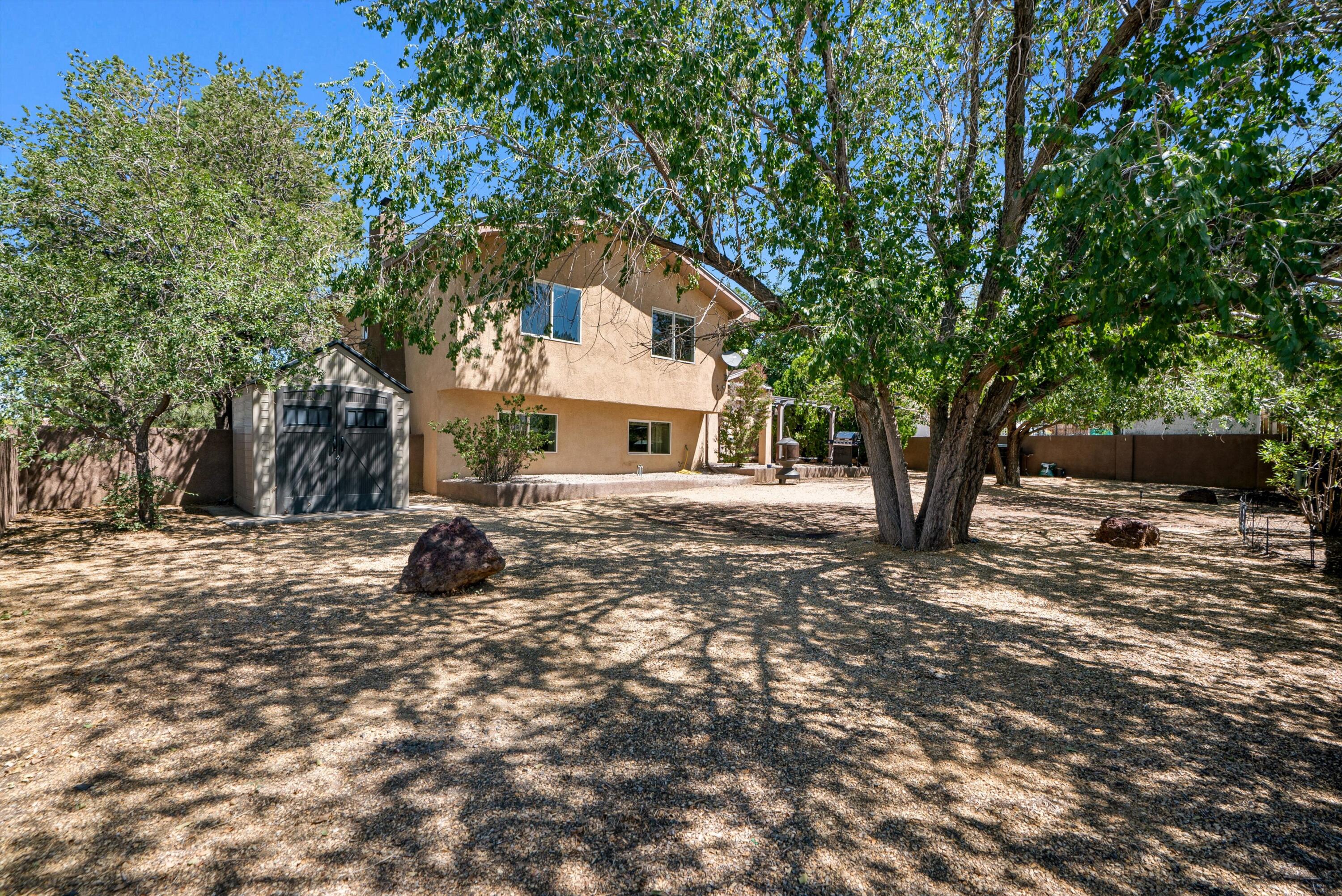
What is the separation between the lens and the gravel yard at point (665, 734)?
256 cm

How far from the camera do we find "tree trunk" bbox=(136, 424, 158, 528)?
32.8 feet

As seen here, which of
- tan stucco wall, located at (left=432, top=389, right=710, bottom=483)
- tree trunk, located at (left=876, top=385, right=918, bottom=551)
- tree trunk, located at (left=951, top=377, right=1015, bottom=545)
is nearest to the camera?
tree trunk, located at (left=951, top=377, right=1015, bottom=545)

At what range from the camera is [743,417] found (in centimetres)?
2189

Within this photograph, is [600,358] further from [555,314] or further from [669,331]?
[669,331]

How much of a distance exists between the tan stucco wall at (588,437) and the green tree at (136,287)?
16.0 ft

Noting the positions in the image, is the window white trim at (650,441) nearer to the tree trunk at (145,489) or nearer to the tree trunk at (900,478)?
the tree trunk at (900,478)

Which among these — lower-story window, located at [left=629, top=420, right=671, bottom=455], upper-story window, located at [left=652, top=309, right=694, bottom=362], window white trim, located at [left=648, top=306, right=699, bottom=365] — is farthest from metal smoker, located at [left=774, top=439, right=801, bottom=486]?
upper-story window, located at [left=652, top=309, right=694, bottom=362]

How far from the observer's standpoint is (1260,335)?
6246 millimetres

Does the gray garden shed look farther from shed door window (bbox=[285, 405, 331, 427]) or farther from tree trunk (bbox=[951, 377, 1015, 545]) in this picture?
tree trunk (bbox=[951, 377, 1015, 545])

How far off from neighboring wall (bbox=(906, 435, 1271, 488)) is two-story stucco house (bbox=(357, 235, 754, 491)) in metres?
13.1

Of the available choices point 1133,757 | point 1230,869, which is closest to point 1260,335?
point 1133,757

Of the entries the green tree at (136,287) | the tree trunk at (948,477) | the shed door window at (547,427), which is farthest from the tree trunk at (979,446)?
the shed door window at (547,427)

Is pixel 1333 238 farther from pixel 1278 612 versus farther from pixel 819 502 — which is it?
pixel 819 502

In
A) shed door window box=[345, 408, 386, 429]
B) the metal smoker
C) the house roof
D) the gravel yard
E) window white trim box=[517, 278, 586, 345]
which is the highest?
window white trim box=[517, 278, 586, 345]
